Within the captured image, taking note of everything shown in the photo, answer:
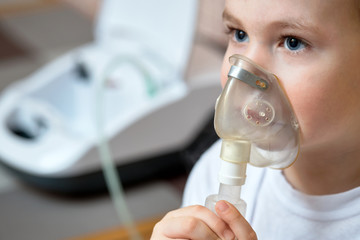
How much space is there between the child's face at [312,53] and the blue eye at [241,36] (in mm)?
15

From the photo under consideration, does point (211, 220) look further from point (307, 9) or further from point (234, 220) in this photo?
point (307, 9)

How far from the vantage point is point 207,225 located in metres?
0.51

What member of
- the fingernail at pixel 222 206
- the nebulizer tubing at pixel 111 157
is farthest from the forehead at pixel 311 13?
the nebulizer tubing at pixel 111 157

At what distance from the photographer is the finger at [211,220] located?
50cm

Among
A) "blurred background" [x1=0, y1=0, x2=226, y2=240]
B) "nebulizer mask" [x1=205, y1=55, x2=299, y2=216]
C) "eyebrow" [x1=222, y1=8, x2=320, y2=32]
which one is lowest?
"nebulizer mask" [x1=205, y1=55, x2=299, y2=216]

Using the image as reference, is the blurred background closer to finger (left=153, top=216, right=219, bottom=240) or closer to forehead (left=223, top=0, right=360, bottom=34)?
finger (left=153, top=216, right=219, bottom=240)

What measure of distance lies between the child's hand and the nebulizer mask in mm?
21

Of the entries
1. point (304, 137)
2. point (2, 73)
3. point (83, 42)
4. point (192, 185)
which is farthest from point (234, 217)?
point (83, 42)

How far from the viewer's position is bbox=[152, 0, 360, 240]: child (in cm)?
47

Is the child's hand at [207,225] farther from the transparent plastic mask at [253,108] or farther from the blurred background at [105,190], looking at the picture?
the blurred background at [105,190]

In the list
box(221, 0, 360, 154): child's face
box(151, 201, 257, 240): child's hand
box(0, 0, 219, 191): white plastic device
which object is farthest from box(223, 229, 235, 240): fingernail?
box(0, 0, 219, 191): white plastic device

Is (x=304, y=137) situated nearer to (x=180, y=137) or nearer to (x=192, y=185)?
(x=192, y=185)

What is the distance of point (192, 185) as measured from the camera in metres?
0.71

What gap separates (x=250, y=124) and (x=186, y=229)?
106 millimetres
